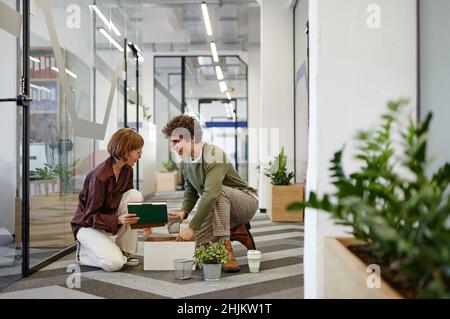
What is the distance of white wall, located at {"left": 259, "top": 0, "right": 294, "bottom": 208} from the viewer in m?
5.84

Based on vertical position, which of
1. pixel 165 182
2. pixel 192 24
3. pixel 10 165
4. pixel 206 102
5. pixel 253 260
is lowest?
pixel 165 182

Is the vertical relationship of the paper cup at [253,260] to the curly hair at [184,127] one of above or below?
below

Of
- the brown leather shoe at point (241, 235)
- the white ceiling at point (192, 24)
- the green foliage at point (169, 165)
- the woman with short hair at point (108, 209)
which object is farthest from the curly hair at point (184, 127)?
the green foliage at point (169, 165)

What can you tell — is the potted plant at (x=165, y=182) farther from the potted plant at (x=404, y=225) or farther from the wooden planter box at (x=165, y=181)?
the potted plant at (x=404, y=225)

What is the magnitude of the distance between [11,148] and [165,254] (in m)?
1.12

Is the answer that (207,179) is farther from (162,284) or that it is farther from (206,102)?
(206,102)

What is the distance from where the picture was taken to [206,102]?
12.2 meters

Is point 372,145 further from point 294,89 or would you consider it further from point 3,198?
point 294,89

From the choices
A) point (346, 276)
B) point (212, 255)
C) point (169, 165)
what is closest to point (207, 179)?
point (212, 255)

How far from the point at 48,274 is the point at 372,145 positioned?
2.12m

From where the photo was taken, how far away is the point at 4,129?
2.68m

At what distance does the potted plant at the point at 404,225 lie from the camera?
0.81 m

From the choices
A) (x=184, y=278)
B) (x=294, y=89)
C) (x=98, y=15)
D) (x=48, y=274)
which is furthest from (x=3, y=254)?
(x=294, y=89)

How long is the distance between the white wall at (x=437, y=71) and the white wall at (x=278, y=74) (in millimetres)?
4049
